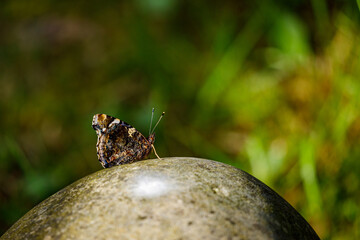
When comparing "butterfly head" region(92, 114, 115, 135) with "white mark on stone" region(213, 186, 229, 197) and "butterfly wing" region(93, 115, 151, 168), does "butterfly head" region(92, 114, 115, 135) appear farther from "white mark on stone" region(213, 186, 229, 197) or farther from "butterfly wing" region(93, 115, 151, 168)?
"white mark on stone" region(213, 186, 229, 197)

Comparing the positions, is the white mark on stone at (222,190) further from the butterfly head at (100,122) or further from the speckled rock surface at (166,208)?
the butterfly head at (100,122)

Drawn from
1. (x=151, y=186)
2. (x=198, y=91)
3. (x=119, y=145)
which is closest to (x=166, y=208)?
(x=151, y=186)

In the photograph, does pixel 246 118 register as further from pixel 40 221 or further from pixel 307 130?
pixel 40 221

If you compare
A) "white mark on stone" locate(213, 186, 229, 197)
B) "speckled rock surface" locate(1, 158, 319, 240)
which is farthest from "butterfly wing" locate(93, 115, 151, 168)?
"white mark on stone" locate(213, 186, 229, 197)

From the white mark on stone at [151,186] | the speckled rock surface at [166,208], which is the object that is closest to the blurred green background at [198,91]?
the speckled rock surface at [166,208]

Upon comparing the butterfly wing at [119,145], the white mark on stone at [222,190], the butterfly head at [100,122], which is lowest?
the white mark on stone at [222,190]

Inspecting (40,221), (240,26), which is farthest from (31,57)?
(40,221)

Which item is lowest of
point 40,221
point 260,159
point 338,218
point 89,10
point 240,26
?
point 338,218
